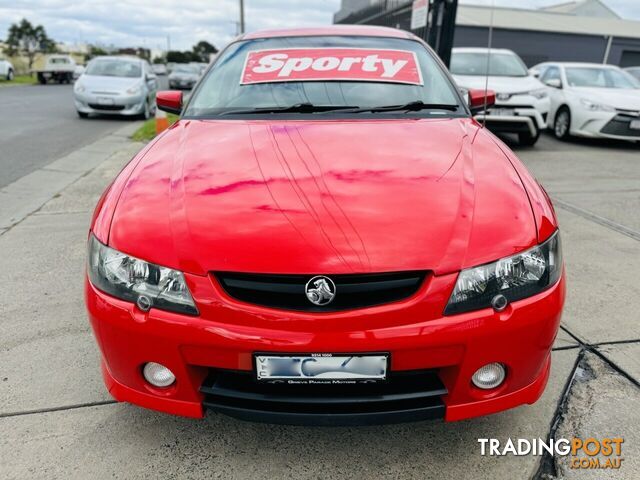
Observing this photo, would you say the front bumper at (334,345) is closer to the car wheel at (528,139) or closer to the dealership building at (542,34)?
the car wheel at (528,139)

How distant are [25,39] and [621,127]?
156ft

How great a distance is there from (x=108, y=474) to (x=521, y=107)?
779cm

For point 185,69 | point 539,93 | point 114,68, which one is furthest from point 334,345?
point 185,69

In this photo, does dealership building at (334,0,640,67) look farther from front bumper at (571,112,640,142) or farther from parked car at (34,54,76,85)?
parked car at (34,54,76,85)

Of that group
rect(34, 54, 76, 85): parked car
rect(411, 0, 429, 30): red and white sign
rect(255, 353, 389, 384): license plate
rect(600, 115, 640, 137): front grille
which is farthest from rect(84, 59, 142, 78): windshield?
rect(34, 54, 76, 85): parked car

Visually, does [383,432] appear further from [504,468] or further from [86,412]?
[86,412]

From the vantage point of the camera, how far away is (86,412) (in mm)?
2154

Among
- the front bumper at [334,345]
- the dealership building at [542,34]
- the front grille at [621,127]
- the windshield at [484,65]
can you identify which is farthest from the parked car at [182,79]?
the front bumper at [334,345]

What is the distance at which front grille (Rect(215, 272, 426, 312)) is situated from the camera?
5.20 ft

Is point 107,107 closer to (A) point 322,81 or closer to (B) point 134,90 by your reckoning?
(B) point 134,90

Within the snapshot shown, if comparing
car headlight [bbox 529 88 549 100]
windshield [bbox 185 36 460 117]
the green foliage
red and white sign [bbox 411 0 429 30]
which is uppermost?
red and white sign [bbox 411 0 429 30]

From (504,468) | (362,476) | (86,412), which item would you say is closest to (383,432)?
(362,476)

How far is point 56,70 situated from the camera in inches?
1179

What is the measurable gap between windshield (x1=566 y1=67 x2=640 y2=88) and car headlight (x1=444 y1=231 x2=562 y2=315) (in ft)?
29.1
